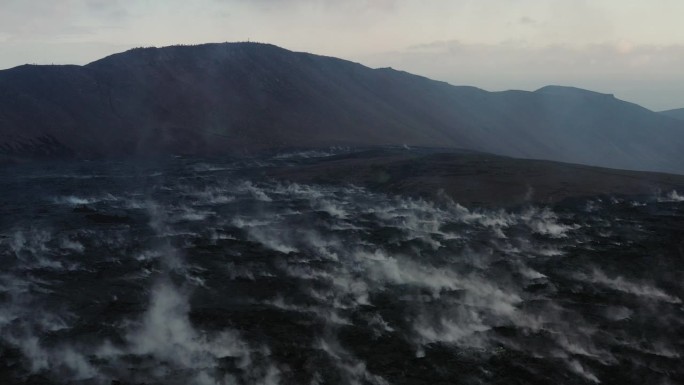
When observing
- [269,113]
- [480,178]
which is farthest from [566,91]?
[480,178]

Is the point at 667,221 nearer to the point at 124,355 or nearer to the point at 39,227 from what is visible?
the point at 124,355

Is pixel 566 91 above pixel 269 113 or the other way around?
above

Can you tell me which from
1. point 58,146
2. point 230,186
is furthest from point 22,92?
point 230,186

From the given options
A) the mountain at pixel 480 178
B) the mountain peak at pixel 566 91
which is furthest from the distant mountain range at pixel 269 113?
the mountain at pixel 480 178

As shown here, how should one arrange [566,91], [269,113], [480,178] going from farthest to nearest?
[566,91]
[269,113]
[480,178]

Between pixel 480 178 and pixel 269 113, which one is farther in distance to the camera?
pixel 269 113

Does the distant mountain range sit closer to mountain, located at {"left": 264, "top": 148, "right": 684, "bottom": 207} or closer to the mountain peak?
the mountain peak

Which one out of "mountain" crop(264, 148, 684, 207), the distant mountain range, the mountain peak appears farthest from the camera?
the mountain peak

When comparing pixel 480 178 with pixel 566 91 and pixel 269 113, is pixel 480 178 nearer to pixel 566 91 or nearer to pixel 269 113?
pixel 269 113

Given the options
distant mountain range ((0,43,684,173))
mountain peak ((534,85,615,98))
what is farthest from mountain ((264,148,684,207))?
mountain peak ((534,85,615,98))
